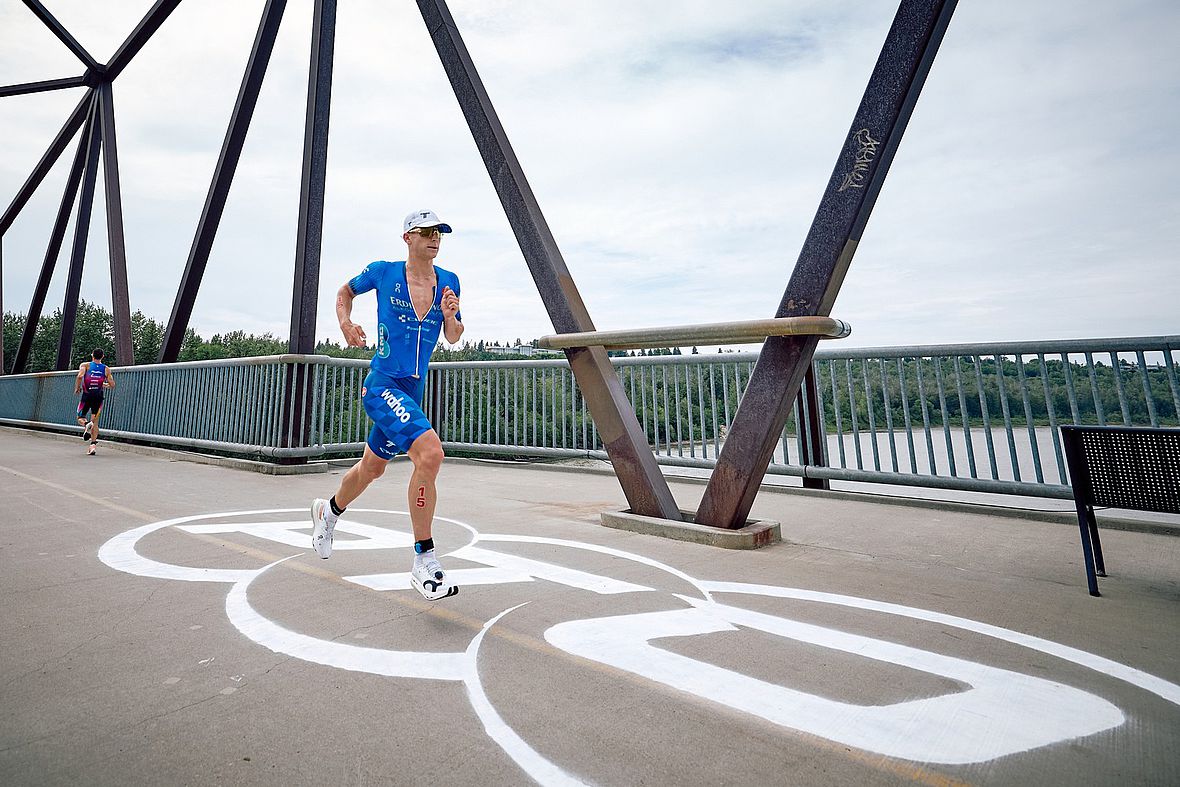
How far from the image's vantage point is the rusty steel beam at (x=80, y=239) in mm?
17156

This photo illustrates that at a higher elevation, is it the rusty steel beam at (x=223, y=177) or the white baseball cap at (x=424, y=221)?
the rusty steel beam at (x=223, y=177)

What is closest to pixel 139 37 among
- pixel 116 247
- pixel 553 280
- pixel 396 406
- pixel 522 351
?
pixel 116 247

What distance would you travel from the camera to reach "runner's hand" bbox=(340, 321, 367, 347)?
9.47 feet

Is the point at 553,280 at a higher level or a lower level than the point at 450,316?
higher

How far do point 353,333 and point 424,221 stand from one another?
70cm

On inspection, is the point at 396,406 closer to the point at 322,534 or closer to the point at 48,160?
the point at 322,534

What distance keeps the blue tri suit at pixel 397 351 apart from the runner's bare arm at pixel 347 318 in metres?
0.20

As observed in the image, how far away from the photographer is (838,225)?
3.21 meters

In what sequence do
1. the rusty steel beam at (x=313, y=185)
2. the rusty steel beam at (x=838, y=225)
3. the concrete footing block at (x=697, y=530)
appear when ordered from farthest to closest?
the rusty steel beam at (x=313, y=185) < the concrete footing block at (x=697, y=530) < the rusty steel beam at (x=838, y=225)

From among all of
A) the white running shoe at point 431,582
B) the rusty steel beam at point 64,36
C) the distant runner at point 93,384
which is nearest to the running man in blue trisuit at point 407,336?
the white running shoe at point 431,582

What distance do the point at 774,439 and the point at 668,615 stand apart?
5.13 feet

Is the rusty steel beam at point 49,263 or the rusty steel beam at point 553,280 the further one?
the rusty steel beam at point 49,263

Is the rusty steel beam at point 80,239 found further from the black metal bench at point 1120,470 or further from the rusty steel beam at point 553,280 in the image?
the black metal bench at point 1120,470

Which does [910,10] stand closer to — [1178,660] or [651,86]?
[1178,660]
